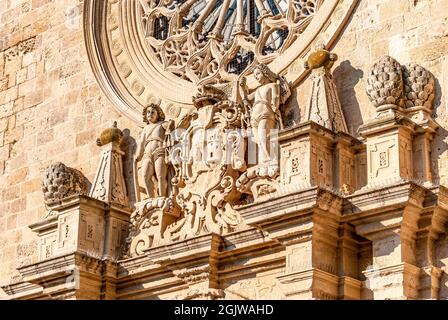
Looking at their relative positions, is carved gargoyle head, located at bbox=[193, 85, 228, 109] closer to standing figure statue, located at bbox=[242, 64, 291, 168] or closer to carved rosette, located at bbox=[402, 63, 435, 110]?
standing figure statue, located at bbox=[242, 64, 291, 168]

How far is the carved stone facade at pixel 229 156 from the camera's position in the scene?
38.6ft

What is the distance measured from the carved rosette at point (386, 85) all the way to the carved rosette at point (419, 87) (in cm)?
7

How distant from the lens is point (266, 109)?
13.0 m

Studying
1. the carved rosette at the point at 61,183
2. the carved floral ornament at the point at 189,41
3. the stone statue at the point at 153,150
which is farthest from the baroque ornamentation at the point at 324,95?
the carved rosette at the point at 61,183

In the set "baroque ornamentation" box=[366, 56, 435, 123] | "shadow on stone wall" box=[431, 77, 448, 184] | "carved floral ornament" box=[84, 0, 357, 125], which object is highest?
"carved floral ornament" box=[84, 0, 357, 125]

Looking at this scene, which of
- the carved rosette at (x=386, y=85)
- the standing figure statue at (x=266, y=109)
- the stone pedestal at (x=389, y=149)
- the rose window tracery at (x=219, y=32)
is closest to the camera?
the stone pedestal at (x=389, y=149)

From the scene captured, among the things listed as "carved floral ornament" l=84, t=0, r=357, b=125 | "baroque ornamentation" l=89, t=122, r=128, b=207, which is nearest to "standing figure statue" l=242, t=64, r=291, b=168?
"carved floral ornament" l=84, t=0, r=357, b=125

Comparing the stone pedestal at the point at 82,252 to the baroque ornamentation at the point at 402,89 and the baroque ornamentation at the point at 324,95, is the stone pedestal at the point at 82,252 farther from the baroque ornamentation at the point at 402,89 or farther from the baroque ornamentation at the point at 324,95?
the baroque ornamentation at the point at 402,89

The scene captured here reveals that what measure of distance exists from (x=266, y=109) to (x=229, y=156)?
59 cm

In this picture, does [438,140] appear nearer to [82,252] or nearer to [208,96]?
[208,96]

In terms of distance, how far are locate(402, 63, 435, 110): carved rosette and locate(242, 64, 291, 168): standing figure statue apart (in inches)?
55.0

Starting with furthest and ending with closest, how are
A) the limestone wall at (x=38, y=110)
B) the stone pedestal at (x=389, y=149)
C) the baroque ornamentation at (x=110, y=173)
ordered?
the limestone wall at (x=38, y=110) < the baroque ornamentation at (x=110, y=173) < the stone pedestal at (x=389, y=149)

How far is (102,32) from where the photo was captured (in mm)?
15461

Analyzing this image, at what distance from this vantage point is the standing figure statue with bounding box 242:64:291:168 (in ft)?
42.3
